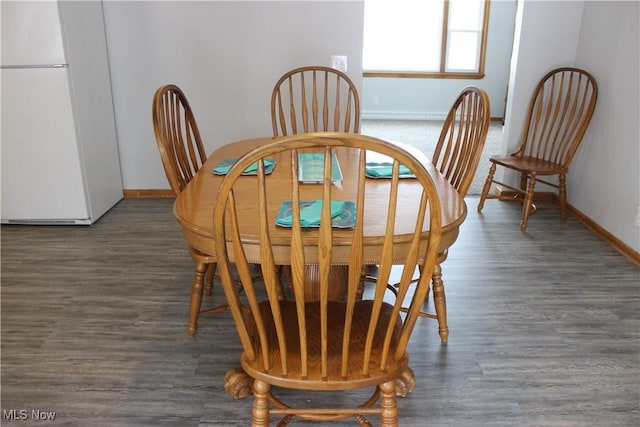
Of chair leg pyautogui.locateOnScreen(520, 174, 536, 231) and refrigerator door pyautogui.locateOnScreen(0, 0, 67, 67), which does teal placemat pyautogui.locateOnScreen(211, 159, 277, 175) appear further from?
chair leg pyautogui.locateOnScreen(520, 174, 536, 231)

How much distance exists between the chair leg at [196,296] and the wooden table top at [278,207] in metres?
0.36

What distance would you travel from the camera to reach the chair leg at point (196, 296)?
6.43 ft

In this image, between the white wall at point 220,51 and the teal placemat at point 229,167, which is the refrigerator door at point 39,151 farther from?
the teal placemat at point 229,167

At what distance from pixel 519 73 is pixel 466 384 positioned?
2.41m

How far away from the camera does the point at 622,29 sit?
2.98 metres

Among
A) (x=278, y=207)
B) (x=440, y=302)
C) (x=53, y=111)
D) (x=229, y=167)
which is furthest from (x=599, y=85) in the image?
(x=53, y=111)

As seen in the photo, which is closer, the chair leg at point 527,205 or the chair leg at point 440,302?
the chair leg at point 440,302

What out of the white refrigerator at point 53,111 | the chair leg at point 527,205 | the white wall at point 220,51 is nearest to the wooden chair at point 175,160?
the white refrigerator at point 53,111

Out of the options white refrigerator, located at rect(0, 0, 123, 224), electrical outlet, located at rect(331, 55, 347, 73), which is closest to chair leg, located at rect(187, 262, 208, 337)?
white refrigerator, located at rect(0, 0, 123, 224)

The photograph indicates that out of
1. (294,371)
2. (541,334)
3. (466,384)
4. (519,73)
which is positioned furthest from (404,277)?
(519,73)

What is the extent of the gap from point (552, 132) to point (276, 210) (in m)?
2.75

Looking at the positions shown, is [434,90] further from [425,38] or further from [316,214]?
[316,214]

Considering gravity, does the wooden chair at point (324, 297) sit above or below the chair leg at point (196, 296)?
above

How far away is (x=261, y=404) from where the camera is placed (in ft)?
4.25
